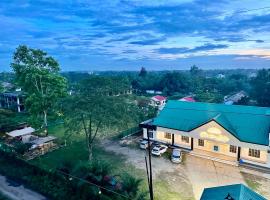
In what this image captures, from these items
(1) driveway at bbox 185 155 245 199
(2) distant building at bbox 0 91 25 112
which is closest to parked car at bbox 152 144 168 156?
(1) driveway at bbox 185 155 245 199

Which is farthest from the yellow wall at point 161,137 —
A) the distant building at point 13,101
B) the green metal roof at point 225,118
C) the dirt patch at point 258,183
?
the distant building at point 13,101

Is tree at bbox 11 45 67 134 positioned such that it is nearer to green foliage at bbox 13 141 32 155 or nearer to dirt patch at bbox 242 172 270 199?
green foliage at bbox 13 141 32 155

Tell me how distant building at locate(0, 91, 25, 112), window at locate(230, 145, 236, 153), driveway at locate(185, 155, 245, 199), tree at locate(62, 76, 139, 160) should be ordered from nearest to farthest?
driveway at locate(185, 155, 245, 199) → tree at locate(62, 76, 139, 160) → window at locate(230, 145, 236, 153) → distant building at locate(0, 91, 25, 112)

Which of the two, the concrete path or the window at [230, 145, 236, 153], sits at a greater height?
the window at [230, 145, 236, 153]

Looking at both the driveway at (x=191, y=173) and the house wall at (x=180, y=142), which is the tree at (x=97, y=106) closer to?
the driveway at (x=191, y=173)

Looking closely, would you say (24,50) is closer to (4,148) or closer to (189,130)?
(4,148)

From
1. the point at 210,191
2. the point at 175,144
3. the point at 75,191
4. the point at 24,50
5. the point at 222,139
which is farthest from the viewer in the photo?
the point at 24,50

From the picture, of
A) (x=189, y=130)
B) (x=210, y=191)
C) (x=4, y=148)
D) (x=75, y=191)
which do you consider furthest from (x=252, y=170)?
(x=4, y=148)
